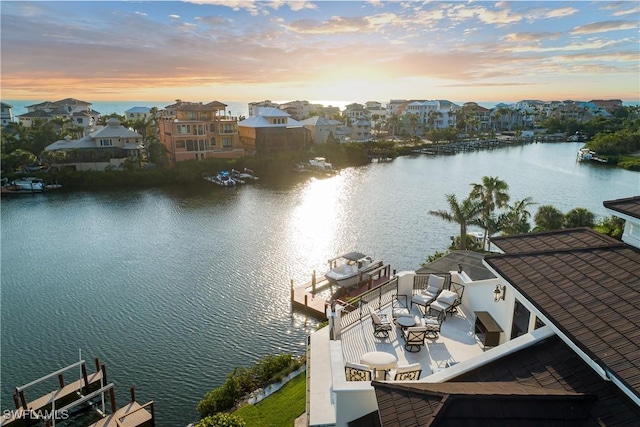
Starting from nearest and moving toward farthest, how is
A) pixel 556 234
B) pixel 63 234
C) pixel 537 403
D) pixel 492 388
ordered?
pixel 537 403 → pixel 492 388 → pixel 556 234 → pixel 63 234

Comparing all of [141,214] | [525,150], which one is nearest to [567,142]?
[525,150]

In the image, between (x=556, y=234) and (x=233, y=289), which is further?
(x=233, y=289)

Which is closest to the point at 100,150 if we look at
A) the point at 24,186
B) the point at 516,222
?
the point at 24,186

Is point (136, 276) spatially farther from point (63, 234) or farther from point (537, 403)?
point (537, 403)

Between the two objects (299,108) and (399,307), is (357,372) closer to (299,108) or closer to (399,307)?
(399,307)

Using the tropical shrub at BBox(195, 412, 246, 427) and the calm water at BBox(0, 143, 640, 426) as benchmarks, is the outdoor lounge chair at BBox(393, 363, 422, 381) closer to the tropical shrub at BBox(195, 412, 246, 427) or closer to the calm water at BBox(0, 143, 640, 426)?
the tropical shrub at BBox(195, 412, 246, 427)

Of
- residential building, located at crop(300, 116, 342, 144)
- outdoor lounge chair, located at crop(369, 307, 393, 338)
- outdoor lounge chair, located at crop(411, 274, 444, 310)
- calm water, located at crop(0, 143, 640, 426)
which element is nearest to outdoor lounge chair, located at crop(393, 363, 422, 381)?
outdoor lounge chair, located at crop(369, 307, 393, 338)
